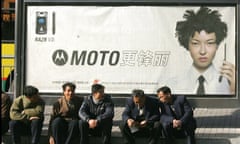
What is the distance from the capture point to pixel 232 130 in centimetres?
948

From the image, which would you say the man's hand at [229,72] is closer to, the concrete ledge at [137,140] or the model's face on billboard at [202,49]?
the model's face on billboard at [202,49]

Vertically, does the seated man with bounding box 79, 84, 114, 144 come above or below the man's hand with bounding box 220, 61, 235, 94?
below

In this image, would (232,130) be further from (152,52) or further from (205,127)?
(152,52)

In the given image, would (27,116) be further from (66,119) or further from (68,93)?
(68,93)

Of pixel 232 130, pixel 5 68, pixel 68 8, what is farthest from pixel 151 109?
pixel 5 68

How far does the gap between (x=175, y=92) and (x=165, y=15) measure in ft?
4.58

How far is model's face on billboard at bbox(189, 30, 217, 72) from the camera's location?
943cm

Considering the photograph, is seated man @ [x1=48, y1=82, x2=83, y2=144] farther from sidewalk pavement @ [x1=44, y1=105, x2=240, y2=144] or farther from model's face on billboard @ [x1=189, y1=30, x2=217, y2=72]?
model's face on billboard @ [x1=189, y1=30, x2=217, y2=72]

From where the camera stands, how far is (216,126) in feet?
33.0

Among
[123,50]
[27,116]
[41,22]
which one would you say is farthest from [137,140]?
[41,22]

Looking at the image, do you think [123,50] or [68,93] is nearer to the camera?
[68,93]

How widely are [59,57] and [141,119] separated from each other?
7.26ft

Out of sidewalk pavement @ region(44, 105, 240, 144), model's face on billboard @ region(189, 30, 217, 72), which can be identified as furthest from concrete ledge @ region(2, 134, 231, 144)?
model's face on billboard @ region(189, 30, 217, 72)

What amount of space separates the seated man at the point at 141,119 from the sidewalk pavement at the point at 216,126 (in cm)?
50
